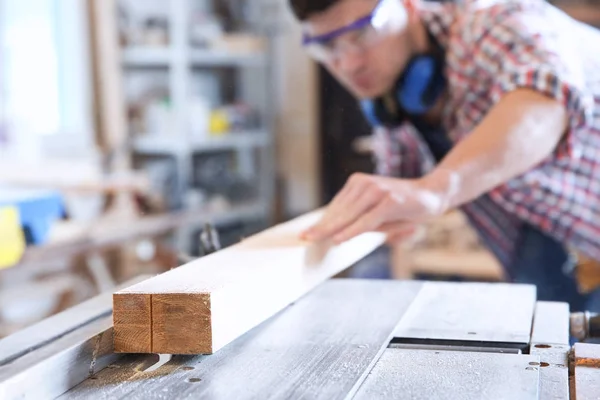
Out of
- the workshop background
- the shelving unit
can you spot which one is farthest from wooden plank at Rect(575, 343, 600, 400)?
the shelving unit

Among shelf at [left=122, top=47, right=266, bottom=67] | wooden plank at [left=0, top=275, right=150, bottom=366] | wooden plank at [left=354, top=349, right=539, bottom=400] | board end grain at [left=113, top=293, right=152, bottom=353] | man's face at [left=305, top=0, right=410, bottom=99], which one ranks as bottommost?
wooden plank at [left=354, top=349, right=539, bottom=400]

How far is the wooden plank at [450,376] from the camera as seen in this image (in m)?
0.83

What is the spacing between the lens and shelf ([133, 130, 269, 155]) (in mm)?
4480

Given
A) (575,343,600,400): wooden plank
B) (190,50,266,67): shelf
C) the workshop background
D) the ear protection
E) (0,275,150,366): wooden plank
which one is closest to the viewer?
(575,343,600,400): wooden plank

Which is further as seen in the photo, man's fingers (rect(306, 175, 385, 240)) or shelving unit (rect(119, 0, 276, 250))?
shelving unit (rect(119, 0, 276, 250))

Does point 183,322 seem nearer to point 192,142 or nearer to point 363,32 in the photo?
point 363,32

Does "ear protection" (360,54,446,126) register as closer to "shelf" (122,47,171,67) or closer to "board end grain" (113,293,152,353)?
"board end grain" (113,293,152,353)

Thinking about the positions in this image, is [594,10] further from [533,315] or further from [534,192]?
[533,315]

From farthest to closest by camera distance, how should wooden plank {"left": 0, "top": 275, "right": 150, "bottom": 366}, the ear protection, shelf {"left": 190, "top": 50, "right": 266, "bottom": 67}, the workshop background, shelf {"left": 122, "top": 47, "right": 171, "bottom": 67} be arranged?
1. shelf {"left": 190, "top": 50, "right": 266, "bottom": 67}
2. shelf {"left": 122, "top": 47, "right": 171, "bottom": 67}
3. the workshop background
4. the ear protection
5. wooden plank {"left": 0, "top": 275, "right": 150, "bottom": 366}

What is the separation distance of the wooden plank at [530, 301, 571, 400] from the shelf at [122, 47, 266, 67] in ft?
11.7

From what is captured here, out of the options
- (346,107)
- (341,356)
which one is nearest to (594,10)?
(346,107)

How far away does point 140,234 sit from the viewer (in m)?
3.37

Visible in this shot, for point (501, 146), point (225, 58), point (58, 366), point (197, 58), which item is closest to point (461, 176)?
point (501, 146)

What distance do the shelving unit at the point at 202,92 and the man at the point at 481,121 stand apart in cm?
247
